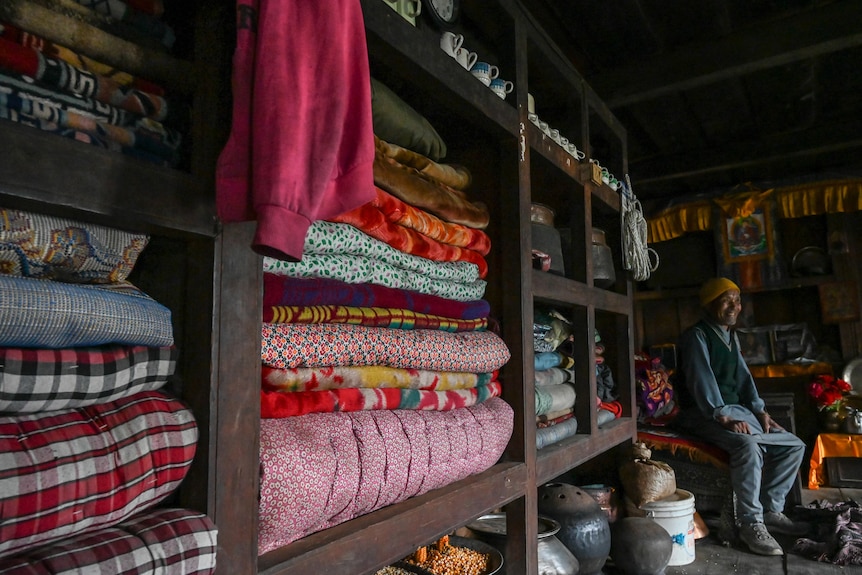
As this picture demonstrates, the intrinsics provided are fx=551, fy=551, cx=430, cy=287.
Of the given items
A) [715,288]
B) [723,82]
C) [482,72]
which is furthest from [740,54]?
[482,72]

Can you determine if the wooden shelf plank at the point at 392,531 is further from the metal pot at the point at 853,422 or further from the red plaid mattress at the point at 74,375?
the metal pot at the point at 853,422

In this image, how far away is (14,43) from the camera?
0.83 m

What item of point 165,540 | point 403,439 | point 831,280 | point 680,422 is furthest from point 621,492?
point 831,280

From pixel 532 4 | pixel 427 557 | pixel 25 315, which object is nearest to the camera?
pixel 25 315

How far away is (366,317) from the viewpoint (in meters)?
1.62

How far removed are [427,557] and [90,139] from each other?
5.96ft

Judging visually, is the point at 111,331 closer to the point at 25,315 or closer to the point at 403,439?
the point at 25,315

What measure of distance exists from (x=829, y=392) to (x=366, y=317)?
210 inches

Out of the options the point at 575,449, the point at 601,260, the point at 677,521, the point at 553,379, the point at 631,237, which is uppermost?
the point at 631,237

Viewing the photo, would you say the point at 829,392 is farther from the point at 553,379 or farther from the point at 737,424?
the point at 553,379

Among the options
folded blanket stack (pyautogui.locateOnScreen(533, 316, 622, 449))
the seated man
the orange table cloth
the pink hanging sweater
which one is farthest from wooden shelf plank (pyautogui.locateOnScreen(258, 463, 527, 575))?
the orange table cloth

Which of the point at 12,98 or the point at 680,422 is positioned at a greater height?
the point at 12,98

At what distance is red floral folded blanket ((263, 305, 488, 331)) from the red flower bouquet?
15.2 ft

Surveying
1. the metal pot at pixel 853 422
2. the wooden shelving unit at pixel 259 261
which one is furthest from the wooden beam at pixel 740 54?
the metal pot at pixel 853 422
